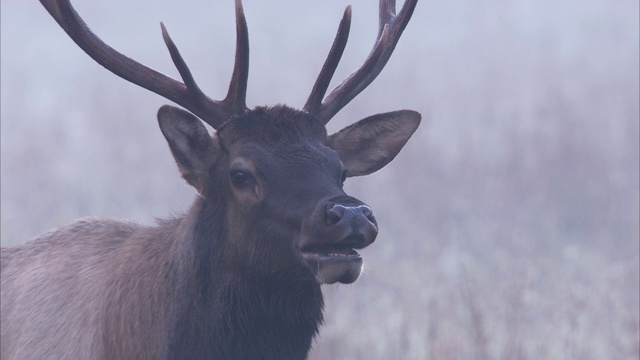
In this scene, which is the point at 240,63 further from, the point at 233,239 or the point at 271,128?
the point at 233,239

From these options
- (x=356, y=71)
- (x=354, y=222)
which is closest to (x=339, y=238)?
(x=354, y=222)

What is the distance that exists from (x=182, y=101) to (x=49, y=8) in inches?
32.6

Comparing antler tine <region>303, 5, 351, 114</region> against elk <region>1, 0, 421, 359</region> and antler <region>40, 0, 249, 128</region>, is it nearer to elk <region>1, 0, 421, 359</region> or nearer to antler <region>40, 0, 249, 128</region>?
elk <region>1, 0, 421, 359</region>

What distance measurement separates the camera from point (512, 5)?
80.4ft

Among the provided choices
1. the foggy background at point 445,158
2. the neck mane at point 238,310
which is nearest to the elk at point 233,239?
the neck mane at point 238,310

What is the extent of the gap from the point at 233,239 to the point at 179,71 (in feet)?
2.80

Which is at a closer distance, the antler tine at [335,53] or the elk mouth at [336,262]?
the elk mouth at [336,262]

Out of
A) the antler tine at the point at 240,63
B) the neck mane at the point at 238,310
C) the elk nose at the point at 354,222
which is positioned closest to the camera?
the elk nose at the point at 354,222

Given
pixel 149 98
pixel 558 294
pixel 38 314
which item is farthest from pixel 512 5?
pixel 38 314

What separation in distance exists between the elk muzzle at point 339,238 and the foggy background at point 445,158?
220cm

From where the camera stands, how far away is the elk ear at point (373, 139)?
7.18m

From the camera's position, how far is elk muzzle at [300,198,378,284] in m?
5.89

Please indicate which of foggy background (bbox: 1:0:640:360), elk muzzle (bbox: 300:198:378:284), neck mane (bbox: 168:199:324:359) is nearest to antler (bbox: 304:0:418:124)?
neck mane (bbox: 168:199:324:359)

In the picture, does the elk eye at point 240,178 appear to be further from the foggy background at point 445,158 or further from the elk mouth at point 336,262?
the foggy background at point 445,158
